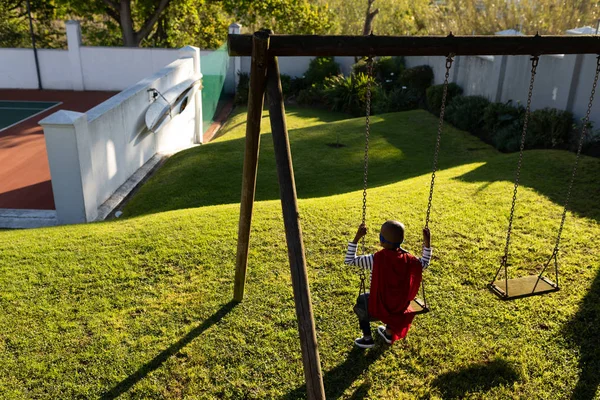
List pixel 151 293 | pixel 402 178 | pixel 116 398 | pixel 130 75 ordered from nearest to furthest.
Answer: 1. pixel 116 398
2. pixel 151 293
3. pixel 402 178
4. pixel 130 75

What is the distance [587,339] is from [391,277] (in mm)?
2214

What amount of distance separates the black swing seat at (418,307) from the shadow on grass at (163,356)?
6.38 feet

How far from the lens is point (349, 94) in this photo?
19.3 metres

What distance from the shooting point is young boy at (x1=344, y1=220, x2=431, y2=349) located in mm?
4117

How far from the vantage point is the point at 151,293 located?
5633 mm

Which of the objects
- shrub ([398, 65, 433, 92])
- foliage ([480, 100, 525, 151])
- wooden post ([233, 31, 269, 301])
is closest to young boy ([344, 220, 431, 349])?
wooden post ([233, 31, 269, 301])

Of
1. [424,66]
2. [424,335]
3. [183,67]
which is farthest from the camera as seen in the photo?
[424,66]

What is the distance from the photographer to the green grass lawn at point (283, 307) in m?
4.44

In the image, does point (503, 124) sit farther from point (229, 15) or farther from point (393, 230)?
point (229, 15)

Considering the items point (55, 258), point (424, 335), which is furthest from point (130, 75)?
point (424, 335)

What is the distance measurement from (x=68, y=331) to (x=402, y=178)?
6.74 meters

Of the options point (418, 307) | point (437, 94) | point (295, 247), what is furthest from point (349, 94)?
point (295, 247)

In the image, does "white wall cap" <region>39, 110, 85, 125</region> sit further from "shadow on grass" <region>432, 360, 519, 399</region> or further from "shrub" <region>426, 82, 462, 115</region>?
"shrub" <region>426, 82, 462, 115</region>

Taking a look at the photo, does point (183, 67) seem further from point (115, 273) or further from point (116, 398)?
point (116, 398)
